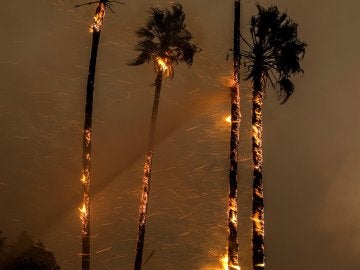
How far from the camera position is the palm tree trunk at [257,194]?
664 inches

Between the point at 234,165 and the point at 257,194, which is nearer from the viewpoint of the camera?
the point at 257,194

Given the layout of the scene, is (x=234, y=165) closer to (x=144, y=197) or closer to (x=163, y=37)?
(x=144, y=197)

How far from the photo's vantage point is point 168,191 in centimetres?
3108

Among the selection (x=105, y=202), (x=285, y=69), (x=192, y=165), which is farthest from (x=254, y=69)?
(x=105, y=202)

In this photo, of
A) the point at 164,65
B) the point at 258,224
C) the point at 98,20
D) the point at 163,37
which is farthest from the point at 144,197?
the point at 98,20

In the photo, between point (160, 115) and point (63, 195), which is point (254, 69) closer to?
point (160, 115)

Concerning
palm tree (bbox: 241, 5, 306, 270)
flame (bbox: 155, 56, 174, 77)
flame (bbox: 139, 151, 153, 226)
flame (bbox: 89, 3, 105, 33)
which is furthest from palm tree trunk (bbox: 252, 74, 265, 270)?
flame (bbox: 89, 3, 105, 33)

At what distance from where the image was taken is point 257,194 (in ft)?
56.5

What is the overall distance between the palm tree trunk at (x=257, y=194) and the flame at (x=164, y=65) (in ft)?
16.6

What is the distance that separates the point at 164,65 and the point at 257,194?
7.64 meters

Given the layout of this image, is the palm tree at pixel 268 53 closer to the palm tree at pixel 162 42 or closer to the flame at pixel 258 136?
the flame at pixel 258 136

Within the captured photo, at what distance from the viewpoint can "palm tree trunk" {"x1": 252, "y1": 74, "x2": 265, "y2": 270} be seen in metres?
16.9

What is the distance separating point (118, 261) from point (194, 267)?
181 inches

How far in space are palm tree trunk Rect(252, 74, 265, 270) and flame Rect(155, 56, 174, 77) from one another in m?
5.07
